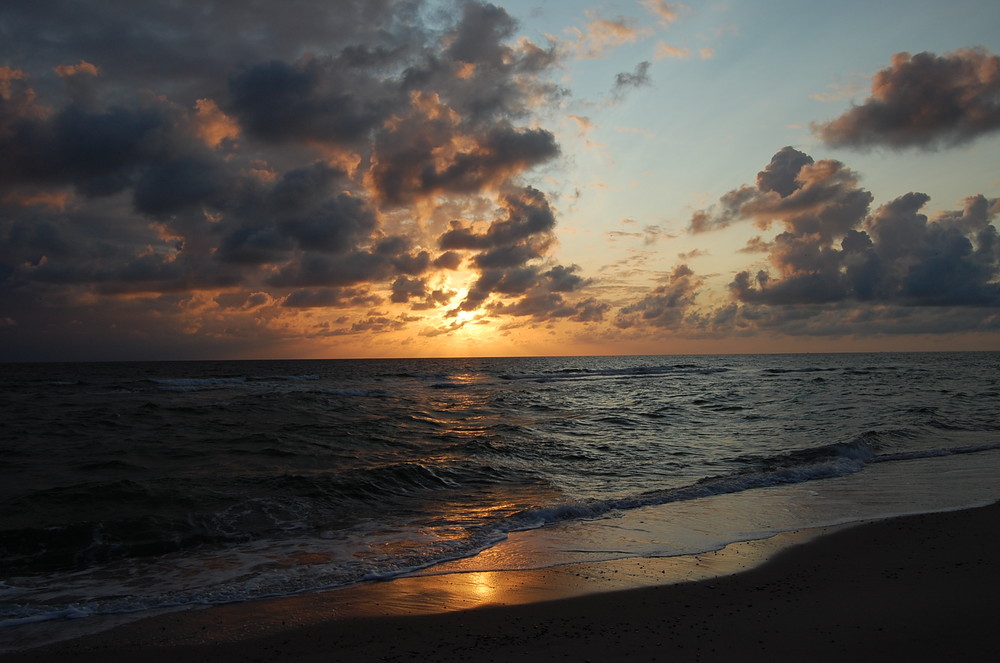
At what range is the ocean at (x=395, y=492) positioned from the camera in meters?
7.80

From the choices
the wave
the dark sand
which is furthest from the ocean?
the wave

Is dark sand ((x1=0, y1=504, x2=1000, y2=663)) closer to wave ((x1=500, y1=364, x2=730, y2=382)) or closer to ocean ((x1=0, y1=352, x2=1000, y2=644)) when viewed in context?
ocean ((x1=0, y1=352, x2=1000, y2=644))

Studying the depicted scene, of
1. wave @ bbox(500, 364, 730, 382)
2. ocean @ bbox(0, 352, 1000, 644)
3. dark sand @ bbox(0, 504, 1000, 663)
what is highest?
dark sand @ bbox(0, 504, 1000, 663)

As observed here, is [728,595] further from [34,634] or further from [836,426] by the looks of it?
[836,426]

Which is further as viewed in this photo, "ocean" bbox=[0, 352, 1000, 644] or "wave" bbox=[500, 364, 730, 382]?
"wave" bbox=[500, 364, 730, 382]

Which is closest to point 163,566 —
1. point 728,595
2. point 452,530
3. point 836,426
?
point 452,530

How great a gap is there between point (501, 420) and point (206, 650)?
21376 millimetres

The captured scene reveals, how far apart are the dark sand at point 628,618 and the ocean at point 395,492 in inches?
29.8

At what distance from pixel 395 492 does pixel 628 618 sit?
7.83 m

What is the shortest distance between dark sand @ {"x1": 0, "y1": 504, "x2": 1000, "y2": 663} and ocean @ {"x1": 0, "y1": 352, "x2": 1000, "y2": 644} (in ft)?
2.48

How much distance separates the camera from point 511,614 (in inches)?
231

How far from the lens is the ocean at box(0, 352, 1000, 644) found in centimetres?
780

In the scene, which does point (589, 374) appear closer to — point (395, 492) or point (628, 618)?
point (395, 492)

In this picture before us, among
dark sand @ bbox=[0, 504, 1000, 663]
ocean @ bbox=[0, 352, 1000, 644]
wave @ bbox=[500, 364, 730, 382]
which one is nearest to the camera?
dark sand @ bbox=[0, 504, 1000, 663]
